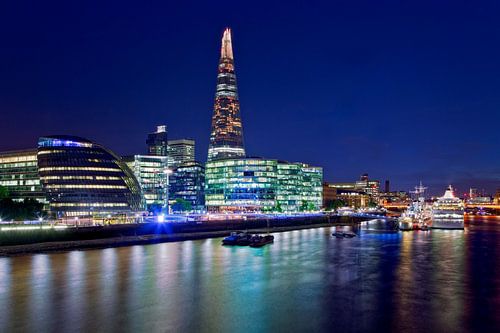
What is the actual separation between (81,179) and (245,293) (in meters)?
105

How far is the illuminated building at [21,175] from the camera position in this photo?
133 metres

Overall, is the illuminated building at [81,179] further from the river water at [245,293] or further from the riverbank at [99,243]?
the river water at [245,293]

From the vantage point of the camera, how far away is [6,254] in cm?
5922

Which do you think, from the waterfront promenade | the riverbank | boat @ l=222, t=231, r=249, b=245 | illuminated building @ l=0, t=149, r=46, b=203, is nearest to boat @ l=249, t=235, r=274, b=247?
boat @ l=222, t=231, r=249, b=245

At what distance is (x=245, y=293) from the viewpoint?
1438 inches

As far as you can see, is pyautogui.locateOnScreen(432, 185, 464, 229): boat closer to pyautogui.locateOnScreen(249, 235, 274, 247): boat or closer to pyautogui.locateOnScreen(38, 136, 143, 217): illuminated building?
pyautogui.locateOnScreen(249, 235, 274, 247): boat

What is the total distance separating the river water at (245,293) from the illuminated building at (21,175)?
260 feet

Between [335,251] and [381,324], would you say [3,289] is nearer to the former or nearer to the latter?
[381,324]

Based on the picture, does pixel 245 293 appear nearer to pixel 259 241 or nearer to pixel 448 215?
pixel 259 241

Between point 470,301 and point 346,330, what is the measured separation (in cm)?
1314

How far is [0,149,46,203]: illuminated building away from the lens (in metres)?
133

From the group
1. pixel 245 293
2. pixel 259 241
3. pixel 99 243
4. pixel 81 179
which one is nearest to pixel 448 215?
pixel 259 241

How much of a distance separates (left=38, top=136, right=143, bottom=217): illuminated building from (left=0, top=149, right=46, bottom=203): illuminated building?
316 centimetres

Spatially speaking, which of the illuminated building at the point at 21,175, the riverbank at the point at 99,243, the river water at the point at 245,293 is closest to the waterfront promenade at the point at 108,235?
the riverbank at the point at 99,243
